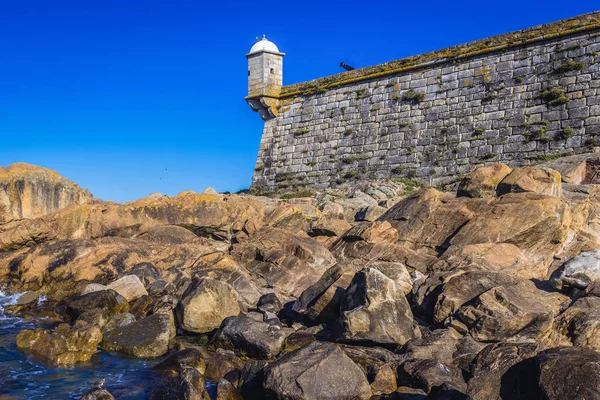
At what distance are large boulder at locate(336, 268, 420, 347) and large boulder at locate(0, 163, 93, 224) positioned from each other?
9610mm

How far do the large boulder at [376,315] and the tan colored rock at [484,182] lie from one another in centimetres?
589

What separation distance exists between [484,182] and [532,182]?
1.20 metres

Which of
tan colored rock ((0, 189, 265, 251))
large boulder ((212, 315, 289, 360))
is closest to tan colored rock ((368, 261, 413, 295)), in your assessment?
A: large boulder ((212, 315, 289, 360))

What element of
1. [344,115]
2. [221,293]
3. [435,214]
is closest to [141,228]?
[221,293]

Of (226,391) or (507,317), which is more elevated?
(507,317)

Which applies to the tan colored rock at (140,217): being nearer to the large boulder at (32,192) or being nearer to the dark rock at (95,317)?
the large boulder at (32,192)

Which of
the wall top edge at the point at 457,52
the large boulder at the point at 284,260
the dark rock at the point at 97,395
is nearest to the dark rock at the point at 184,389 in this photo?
the dark rock at the point at 97,395

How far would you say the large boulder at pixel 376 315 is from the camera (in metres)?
8.24

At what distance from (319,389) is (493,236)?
6446 millimetres

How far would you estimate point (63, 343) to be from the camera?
28.5ft

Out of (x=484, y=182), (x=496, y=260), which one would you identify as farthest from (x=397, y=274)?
(x=484, y=182)

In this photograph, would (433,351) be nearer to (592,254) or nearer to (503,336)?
(503,336)

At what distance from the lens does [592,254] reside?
9719mm

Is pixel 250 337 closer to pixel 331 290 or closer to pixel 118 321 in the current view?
pixel 331 290
